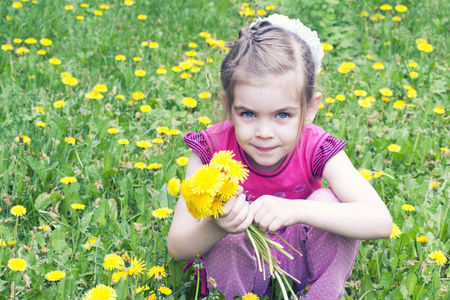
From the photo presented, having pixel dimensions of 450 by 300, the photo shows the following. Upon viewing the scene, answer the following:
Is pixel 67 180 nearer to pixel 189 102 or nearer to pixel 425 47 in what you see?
pixel 189 102

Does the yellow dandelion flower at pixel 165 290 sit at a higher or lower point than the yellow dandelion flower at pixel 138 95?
higher

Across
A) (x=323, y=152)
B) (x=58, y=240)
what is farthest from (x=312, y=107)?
(x=58, y=240)

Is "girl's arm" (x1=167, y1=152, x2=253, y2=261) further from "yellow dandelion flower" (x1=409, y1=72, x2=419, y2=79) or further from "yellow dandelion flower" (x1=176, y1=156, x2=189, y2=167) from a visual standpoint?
"yellow dandelion flower" (x1=409, y1=72, x2=419, y2=79)

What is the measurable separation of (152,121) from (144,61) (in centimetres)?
60

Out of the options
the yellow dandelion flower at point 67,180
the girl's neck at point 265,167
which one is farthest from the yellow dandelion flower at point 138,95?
the girl's neck at point 265,167

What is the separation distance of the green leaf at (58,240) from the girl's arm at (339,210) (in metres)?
0.77

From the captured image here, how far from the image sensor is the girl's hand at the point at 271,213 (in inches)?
53.8

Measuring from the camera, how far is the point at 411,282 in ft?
5.58

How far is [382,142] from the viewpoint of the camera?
8.29ft

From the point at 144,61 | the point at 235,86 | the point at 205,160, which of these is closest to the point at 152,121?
the point at 144,61

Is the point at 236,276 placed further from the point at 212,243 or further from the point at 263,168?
the point at 263,168

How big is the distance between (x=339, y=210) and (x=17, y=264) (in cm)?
92

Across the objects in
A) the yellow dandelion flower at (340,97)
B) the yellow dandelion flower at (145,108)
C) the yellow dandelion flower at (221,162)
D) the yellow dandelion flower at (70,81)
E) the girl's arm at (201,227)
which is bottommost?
the yellow dandelion flower at (145,108)

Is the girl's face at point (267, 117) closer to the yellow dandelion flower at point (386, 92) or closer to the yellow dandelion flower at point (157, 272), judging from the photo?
the yellow dandelion flower at point (157, 272)
